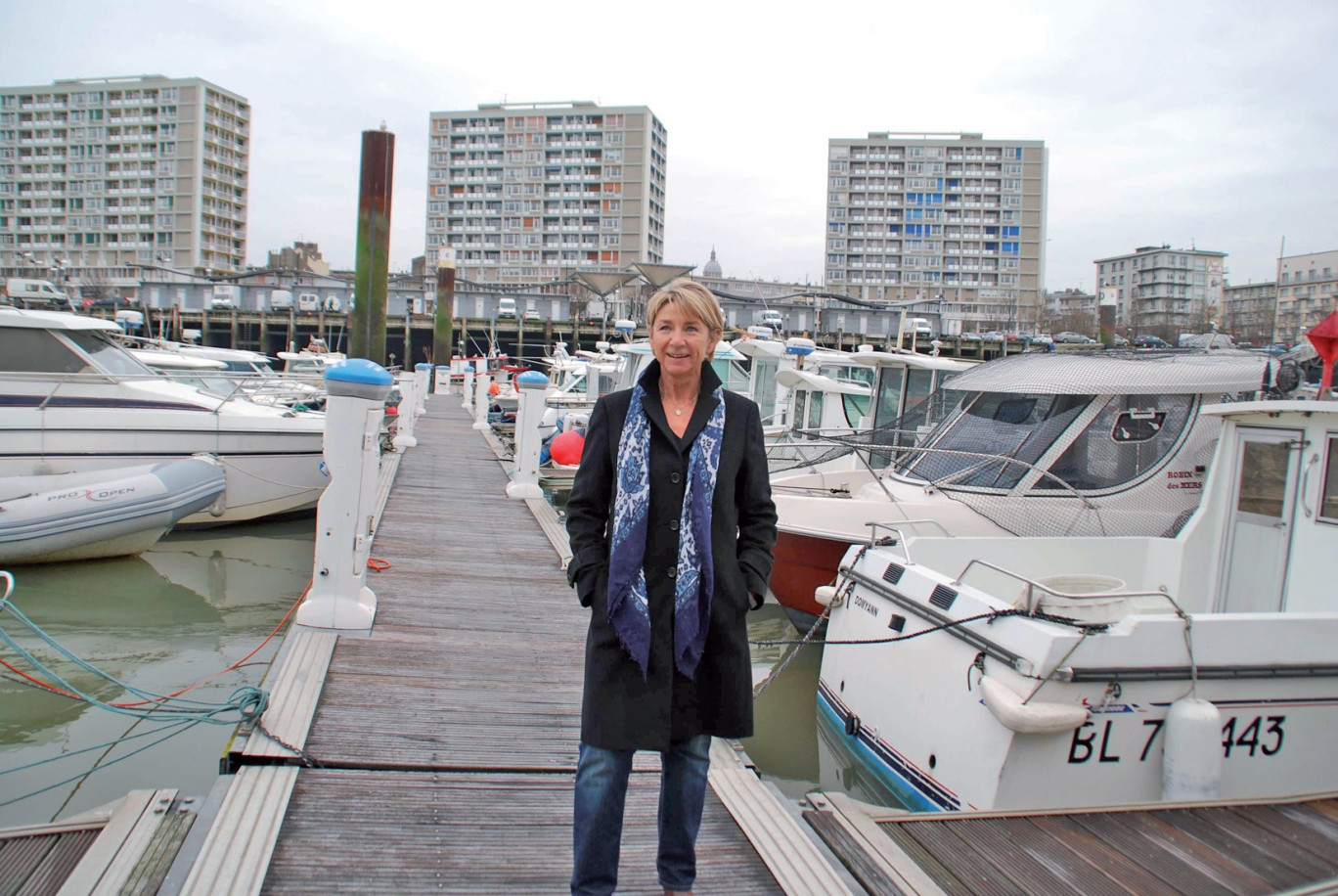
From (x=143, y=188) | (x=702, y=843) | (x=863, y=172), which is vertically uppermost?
(x=863, y=172)

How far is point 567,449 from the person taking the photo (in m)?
15.0

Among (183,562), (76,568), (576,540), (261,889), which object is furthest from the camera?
(183,562)

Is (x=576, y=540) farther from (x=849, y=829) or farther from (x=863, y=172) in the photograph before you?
(x=863, y=172)

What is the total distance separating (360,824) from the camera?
124 inches

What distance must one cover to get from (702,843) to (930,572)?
8.04 feet

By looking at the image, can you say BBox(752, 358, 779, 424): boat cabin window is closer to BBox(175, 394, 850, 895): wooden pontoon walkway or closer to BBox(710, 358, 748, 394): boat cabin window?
BBox(710, 358, 748, 394): boat cabin window

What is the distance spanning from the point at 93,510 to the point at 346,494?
594cm

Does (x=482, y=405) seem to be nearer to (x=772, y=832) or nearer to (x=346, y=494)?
(x=346, y=494)

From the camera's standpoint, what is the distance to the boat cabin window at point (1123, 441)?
26.0 feet

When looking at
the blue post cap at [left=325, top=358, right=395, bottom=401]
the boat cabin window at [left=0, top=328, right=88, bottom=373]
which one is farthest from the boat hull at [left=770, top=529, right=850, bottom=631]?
Answer: the boat cabin window at [left=0, top=328, right=88, bottom=373]

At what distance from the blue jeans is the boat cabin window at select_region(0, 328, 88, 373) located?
11.3 m

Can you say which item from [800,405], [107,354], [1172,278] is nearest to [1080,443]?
[800,405]

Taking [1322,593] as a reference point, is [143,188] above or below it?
above

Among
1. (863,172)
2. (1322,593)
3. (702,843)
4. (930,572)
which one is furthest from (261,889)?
(863,172)
